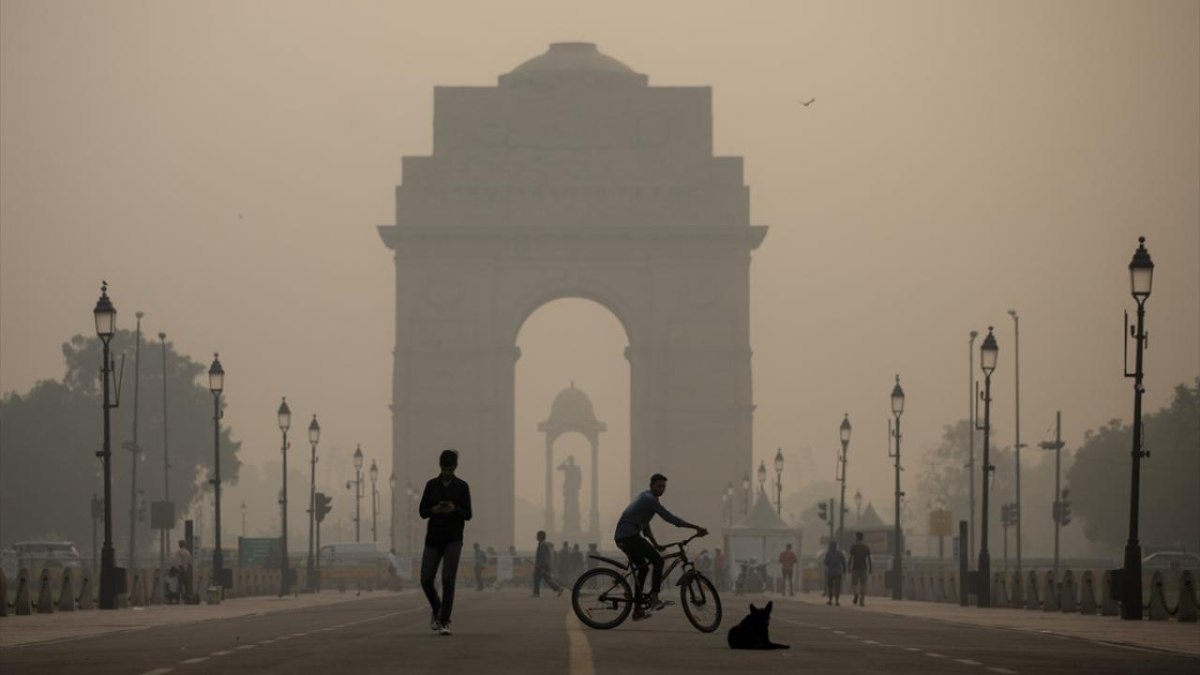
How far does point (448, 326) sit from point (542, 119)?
10.1 meters

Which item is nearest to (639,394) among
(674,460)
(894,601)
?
(674,460)

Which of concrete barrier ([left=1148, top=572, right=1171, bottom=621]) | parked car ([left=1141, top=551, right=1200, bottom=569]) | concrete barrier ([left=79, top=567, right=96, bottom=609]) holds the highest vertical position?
concrete barrier ([left=1148, top=572, right=1171, bottom=621])

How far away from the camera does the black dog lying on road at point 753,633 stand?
80.6 ft

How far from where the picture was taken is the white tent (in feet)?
271

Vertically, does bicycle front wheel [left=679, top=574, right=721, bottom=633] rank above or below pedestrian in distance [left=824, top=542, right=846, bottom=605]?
above

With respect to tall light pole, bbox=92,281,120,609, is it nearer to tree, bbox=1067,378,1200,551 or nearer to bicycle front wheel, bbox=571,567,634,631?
bicycle front wheel, bbox=571,567,634,631

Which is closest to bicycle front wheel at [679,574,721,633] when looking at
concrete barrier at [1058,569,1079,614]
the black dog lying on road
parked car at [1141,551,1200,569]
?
the black dog lying on road

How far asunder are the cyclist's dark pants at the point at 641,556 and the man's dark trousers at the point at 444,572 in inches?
74.9

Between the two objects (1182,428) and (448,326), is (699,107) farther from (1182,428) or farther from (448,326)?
(1182,428)

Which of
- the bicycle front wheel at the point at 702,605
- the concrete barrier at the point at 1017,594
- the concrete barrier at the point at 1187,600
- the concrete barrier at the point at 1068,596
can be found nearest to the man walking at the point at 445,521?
the bicycle front wheel at the point at 702,605

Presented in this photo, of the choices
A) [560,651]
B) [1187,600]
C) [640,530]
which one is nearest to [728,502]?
[1187,600]

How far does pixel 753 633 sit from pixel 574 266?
9122 centimetres

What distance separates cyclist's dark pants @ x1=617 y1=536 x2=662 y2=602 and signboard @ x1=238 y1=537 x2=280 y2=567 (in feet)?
180

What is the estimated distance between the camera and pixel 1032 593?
4859 centimetres
